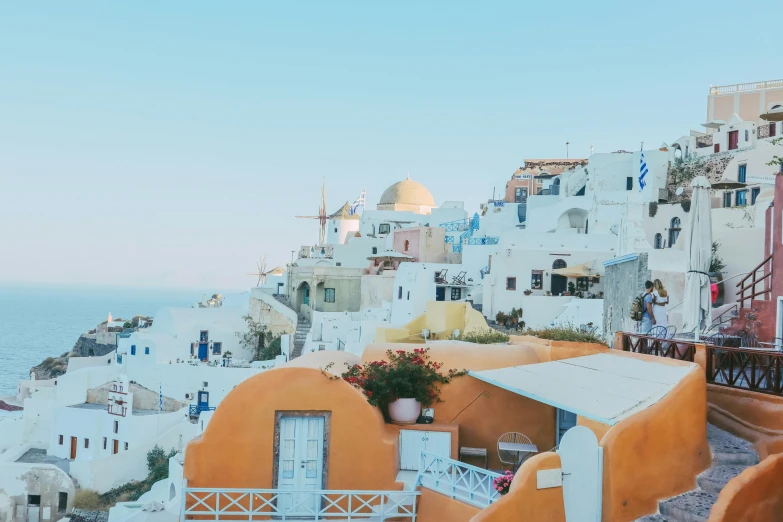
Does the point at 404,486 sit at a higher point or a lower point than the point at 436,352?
lower

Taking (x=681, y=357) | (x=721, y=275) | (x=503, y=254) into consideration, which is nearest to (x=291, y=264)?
(x=503, y=254)

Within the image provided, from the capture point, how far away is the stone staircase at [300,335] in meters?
44.3

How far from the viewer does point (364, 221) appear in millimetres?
59938

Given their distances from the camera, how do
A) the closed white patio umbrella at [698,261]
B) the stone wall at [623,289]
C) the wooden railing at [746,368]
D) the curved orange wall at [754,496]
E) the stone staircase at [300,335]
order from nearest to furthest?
1. the curved orange wall at [754,496]
2. the wooden railing at [746,368]
3. the closed white patio umbrella at [698,261]
4. the stone wall at [623,289]
5. the stone staircase at [300,335]

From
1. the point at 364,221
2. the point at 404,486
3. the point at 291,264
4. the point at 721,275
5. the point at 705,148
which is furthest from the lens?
the point at 364,221

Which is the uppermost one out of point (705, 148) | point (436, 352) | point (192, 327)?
point (705, 148)

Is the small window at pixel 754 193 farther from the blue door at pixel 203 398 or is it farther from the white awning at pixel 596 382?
the blue door at pixel 203 398

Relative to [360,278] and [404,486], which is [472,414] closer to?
[404,486]

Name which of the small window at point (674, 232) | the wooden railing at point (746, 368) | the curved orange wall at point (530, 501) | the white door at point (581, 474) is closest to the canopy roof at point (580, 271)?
the small window at point (674, 232)

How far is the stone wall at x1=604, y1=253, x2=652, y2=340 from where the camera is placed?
21.0m

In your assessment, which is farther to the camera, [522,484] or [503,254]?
[503,254]

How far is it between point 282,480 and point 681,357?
6645 mm

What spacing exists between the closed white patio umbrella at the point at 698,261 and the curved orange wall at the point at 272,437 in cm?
557

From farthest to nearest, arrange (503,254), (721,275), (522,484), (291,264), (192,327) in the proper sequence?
1. (291,264)
2. (192,327)
3. (503,254)
4. (721,275)
5. (522,484)
